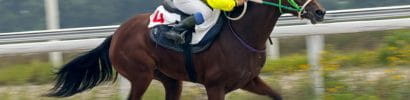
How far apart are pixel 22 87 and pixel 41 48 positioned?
88cm

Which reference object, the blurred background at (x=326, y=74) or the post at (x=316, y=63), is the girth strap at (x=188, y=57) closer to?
the blurred background at (x=326, y=74)

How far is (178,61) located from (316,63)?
146 cm

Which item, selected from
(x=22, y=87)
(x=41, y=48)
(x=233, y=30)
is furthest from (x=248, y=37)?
(x=22, y=87)

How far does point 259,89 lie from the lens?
7852 mm

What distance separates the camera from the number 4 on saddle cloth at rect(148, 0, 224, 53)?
299 inches

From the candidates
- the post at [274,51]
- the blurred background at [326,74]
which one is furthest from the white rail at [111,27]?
the post at [274,51]

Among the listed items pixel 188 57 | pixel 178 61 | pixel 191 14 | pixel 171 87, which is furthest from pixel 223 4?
pixel 171 87

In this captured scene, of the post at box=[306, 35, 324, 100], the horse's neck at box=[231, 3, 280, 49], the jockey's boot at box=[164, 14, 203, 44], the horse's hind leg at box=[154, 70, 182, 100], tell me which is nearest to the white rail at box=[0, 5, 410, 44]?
the post at box=[306, 35, 324, 100]

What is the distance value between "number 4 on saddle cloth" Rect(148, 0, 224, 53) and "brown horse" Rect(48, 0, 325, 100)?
5 centimetres

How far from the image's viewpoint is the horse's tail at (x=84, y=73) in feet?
27.9

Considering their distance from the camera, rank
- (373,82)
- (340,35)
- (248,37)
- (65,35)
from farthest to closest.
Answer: (65,35)
(340,35)
(373,82)
(248,37)

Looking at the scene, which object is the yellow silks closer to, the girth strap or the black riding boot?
the black riding boot

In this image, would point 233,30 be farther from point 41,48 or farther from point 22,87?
point 22,87

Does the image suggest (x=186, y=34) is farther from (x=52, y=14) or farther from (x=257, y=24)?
(x=52, y=14)
